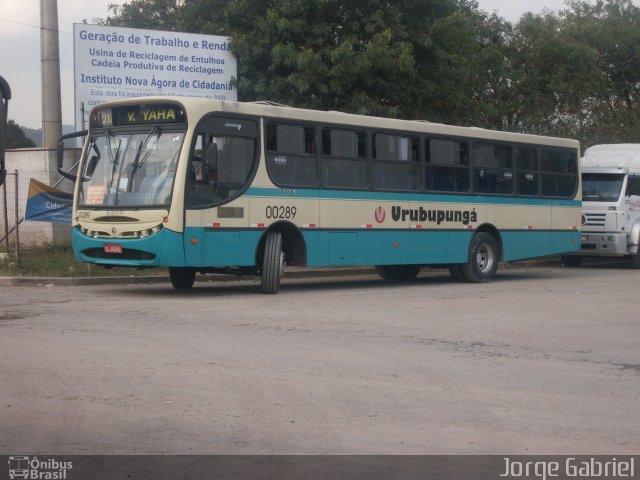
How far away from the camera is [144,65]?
78.6ft

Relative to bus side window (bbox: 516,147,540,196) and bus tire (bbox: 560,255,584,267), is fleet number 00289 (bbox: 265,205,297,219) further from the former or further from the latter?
bus tire (bbox: 560,255,584,267)

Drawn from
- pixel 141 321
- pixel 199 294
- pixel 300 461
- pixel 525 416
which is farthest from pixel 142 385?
pixel 199 294

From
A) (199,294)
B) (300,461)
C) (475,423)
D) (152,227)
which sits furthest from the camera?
(199,294)

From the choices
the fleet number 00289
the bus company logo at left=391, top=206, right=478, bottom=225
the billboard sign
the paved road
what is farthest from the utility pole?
the bus company logo at left=391, top=206, right=478, bottom=225

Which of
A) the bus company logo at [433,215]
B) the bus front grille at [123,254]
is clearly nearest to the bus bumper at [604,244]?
the bus company logo at [433,215]

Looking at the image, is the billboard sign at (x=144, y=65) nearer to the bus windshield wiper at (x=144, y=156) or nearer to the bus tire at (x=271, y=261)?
the bus windshield wiper at (x=144, y=156)

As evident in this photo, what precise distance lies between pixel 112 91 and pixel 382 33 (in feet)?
21.7

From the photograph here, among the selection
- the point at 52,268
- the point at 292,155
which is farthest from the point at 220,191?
the point at 52,268

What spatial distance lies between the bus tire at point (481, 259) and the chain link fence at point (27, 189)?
8.58 m

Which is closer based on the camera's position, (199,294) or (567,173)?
(199,294)

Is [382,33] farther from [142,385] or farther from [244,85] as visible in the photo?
[142,385]

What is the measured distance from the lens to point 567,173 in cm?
2241

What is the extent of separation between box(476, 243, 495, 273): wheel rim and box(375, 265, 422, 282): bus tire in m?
1.42

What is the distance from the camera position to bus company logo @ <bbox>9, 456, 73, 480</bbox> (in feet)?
19.6
